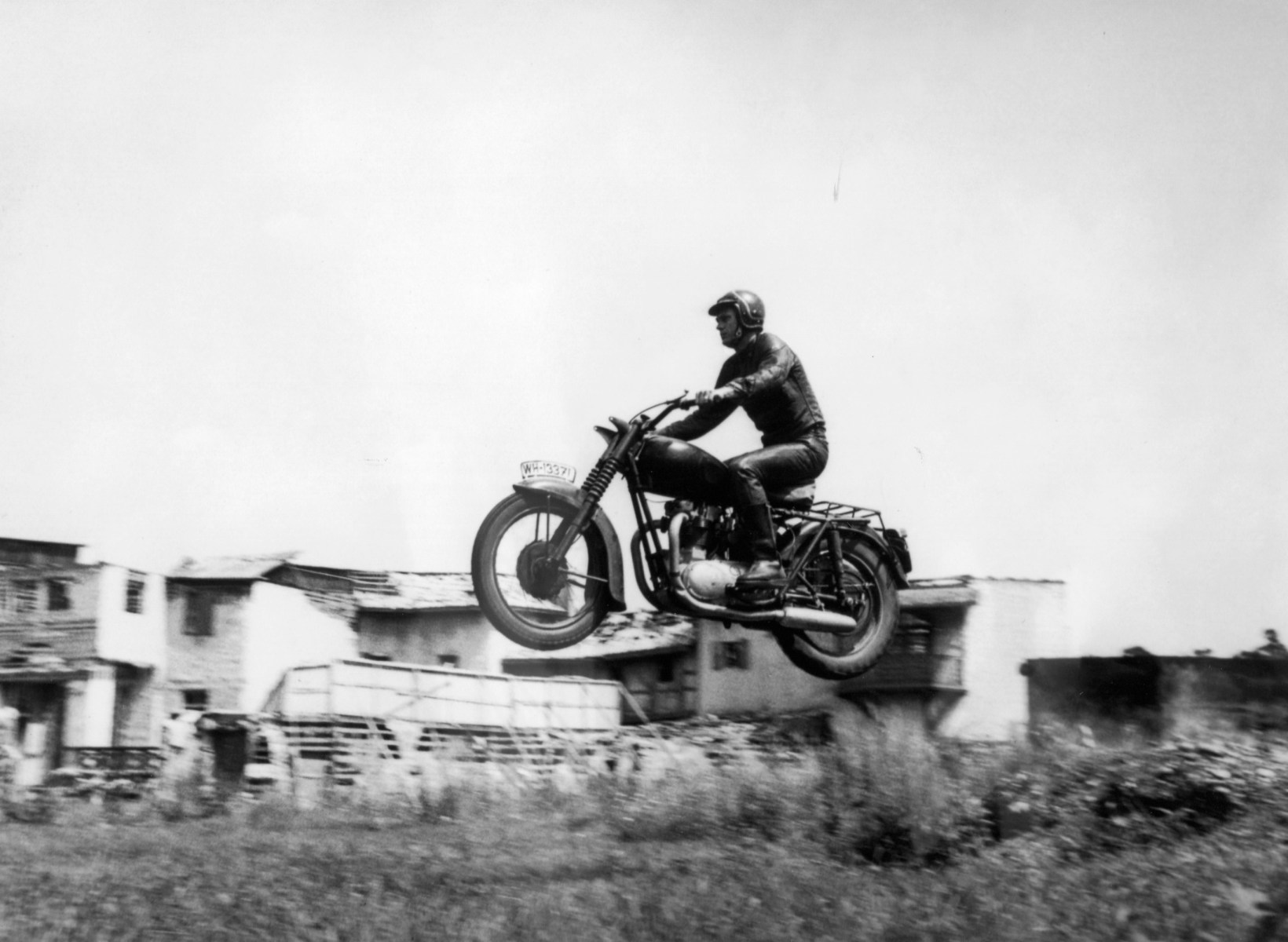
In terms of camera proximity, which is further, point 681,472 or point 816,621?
point 816,621

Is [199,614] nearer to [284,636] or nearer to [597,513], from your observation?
[284,636]

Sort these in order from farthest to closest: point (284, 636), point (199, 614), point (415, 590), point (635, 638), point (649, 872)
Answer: point (635, 638) < point (199, 614) < point (284, 636) < point (415, 590) < point (649, 872)

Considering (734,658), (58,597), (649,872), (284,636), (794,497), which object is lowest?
(649,872)

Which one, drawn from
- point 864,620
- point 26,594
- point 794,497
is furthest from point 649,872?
point 26,594

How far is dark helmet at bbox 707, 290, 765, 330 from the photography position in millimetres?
7059

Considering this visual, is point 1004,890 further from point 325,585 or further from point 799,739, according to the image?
point 325,585

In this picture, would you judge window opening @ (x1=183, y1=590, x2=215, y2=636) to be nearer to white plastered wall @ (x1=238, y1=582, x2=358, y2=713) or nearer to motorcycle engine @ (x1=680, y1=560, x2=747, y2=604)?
white plastered wall @ (x1=238, y1=582, x2=358, y2=713)

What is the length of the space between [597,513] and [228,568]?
22.6ft

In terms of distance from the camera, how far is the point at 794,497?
7352 millimetres

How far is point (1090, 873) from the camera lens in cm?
947

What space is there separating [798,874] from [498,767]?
3.41 meters

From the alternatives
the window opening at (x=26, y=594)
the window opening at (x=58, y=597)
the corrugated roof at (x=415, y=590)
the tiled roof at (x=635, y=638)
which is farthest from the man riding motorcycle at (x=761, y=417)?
the window opening at (x=26, y=594)

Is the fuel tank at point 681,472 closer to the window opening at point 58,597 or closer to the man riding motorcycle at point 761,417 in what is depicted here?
the man riding motorcycle at point 761,417

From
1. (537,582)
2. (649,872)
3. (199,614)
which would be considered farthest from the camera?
(199,614)
